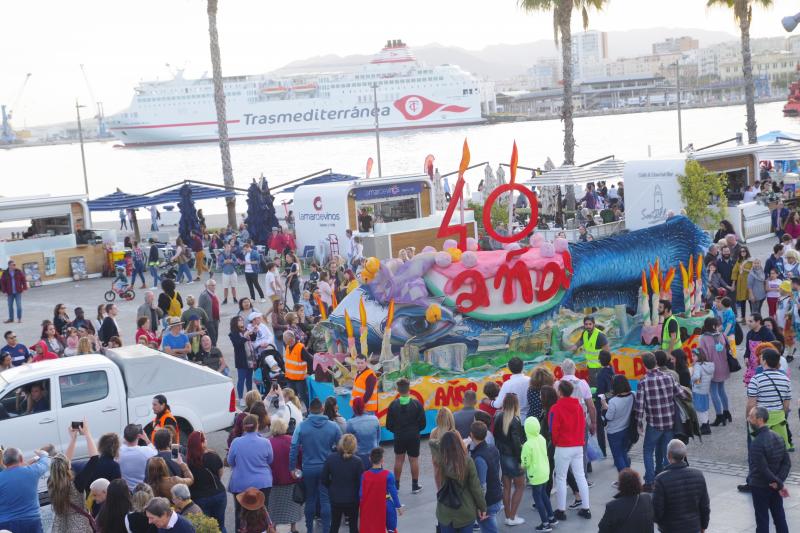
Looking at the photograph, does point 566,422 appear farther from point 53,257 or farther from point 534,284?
point 53,257

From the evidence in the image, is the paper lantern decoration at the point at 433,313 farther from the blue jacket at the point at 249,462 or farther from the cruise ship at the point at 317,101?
the cruise ship at the point at 317,101

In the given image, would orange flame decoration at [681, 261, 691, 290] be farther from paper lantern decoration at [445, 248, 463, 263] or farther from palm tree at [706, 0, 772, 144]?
palm tree at [706, 0, 772, 144]

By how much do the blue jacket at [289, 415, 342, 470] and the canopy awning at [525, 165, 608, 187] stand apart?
19940 millimetres

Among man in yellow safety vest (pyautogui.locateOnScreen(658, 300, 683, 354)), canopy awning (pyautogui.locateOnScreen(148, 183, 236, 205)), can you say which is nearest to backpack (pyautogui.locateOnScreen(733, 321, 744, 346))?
man in yellow safety vest (pyautogui.locateOnScreen(658, 300, 683, 354))

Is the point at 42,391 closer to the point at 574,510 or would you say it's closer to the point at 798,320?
the point at 574,510

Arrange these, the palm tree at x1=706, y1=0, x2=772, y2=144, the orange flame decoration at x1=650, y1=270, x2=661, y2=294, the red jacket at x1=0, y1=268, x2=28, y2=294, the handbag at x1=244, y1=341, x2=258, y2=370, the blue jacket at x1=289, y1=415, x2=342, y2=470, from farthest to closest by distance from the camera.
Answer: the palm tree at x1=706, y1=0, x2=772, y2=144 → the red jacket at x1=0, y1=268, x2=28, y2=294 → the handbag at x1=244, y1=341, x2=258, y2=370 → the orange flame decoration at x1=650, y1=270, x2=661, y2=294 → the blue jacket at x1=289, y1=415, x2=342, y2=470

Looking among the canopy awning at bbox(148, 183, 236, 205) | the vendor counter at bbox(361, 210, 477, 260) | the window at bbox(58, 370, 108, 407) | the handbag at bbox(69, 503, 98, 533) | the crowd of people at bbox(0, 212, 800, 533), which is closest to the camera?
the crowd of people at bbox(0, 212, 800, 533)

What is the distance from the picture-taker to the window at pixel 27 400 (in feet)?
32.7

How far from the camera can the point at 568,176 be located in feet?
91.3

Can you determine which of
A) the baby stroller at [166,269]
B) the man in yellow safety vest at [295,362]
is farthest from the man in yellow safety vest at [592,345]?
the baby stroller at [166,269]

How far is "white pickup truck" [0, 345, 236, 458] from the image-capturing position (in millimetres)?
9914

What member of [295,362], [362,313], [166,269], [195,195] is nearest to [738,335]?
[362,313]

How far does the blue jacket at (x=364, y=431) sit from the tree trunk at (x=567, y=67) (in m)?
24.6

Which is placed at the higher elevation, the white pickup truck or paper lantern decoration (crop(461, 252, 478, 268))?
paper lantern decoration (crop(461, 252, 478, 268))
